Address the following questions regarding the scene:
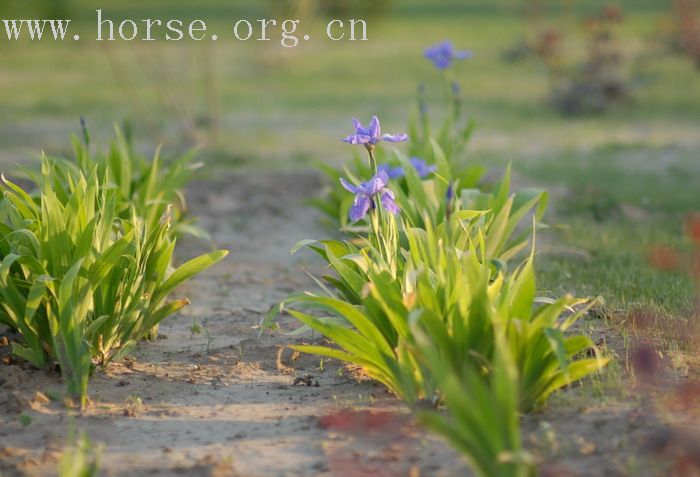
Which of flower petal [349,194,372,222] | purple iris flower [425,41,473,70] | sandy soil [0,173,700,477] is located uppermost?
purple iris flower [425,41,473,70]

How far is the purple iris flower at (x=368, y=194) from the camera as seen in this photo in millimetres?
3703

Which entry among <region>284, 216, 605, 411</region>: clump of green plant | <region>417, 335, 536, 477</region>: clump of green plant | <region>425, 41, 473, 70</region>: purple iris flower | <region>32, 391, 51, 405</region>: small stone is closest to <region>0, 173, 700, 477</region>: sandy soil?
<region>32, 391, 51, 405</region>: small stone

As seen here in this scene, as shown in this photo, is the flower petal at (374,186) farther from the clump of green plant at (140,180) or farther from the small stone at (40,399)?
the clump of green plant at (140,180)

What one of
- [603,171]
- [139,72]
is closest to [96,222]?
[603,171]

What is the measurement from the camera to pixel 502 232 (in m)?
4.65

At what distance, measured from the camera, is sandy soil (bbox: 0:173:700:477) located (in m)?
3.17

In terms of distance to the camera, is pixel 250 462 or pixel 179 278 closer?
pixel 250 462

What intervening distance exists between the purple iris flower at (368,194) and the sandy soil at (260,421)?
698 mm

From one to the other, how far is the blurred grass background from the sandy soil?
134 centimetres

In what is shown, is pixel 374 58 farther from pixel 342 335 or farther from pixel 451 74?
pixel 342 335

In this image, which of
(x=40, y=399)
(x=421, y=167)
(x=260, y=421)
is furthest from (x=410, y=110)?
(x=40, y=399)

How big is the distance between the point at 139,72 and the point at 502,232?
444 inches

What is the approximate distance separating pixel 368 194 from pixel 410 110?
3061mm

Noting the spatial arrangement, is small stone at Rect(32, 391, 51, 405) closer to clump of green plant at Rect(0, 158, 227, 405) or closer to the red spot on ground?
clump of green plant at Rect(0, 158, 227, 405)
